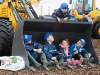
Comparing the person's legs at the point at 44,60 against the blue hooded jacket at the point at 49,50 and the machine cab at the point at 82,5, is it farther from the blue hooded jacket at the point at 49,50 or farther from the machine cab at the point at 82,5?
the machine cab at the point at 82,5

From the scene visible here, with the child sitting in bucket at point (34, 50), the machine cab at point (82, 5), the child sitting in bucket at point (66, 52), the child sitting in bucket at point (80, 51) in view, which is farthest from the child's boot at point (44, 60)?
the machine cab at point (82, 5)

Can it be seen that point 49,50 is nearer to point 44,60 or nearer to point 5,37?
point 44,60

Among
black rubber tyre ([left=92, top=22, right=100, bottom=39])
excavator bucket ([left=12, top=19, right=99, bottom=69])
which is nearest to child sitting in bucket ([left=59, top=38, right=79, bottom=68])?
excavator bucket ([left=12, top=19, right=99, bottom=69])

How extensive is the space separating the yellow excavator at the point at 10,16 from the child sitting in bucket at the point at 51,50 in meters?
0.59

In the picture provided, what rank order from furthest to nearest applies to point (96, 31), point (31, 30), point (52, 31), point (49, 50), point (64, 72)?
point (96, 31) → point (52, 31) → point (31, 30) → point (49, 50) → point (64, 72)

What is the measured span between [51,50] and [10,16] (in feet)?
5.49

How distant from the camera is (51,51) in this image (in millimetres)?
5719

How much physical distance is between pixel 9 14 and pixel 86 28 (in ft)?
6.61

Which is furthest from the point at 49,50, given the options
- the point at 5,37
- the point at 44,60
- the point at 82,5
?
the point at 82,5

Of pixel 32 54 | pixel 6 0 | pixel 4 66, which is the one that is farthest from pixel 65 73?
pixel 6 0

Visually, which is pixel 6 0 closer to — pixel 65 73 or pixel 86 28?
pixel 86 28

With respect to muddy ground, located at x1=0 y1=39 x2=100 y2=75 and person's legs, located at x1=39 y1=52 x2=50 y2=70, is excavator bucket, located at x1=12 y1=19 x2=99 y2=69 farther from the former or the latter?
person's legs, located at x1=39 y1=52 x2=50 y2=70

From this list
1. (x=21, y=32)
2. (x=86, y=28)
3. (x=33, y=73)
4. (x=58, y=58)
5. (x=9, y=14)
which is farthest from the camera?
(x=9, y=14)

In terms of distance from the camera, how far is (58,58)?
5.70m
